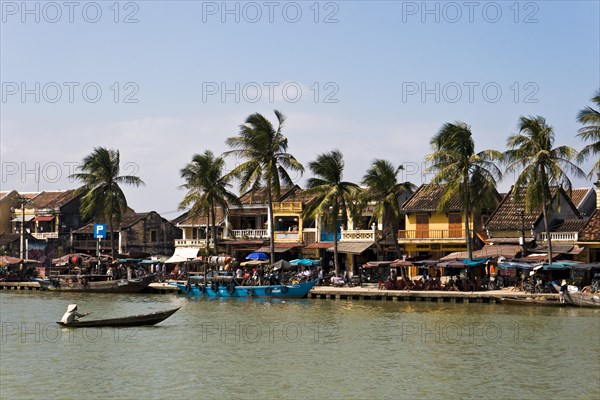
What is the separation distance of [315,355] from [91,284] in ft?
122

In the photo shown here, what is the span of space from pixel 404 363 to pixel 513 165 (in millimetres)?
25374

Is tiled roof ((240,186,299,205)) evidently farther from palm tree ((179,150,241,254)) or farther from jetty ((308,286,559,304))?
jetty ((308,286,559,304))

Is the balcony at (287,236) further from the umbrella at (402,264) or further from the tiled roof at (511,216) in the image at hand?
the tiled roof at (511,216)

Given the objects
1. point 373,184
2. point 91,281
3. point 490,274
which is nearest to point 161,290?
point 91,281

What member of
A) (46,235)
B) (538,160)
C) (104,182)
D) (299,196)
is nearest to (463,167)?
(538,160)

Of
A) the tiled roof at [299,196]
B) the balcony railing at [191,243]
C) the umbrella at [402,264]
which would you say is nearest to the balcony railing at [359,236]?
the tiled roof at [299,196]

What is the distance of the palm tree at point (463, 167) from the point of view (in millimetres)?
55594

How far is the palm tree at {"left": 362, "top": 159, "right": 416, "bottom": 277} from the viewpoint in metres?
62.9

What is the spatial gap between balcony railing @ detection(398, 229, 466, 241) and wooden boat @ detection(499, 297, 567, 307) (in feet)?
50.6

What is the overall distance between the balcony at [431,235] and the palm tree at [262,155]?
356 inches

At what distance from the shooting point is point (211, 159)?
6950 cm

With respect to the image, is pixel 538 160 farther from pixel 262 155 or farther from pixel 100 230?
pixel 100 230

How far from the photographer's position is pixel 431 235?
65312 mm

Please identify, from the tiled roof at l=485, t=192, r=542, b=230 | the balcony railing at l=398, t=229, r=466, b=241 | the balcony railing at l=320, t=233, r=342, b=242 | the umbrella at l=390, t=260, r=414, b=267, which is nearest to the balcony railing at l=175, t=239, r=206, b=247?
the balcony railing at l=320, t=233, r=342, b=242
